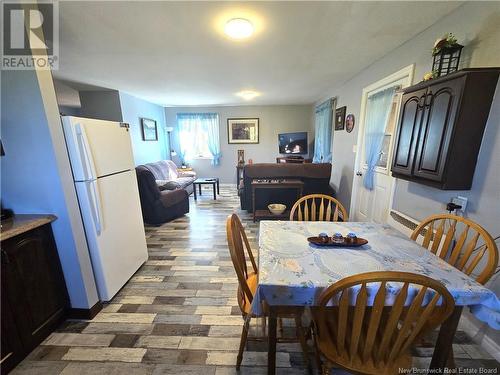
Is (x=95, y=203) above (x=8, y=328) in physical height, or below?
above

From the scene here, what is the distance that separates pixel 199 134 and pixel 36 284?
531 centimetres

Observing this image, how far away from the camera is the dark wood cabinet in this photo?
1.23 m

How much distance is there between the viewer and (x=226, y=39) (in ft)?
6.45

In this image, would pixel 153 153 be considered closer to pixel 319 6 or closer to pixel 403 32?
pixel 319 6

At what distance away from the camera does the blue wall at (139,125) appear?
438 cm

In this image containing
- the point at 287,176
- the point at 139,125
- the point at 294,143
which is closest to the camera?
the point at 287,176

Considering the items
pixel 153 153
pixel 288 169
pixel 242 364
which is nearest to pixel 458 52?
pixel 288 169

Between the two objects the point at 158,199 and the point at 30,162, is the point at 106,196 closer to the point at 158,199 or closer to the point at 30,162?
the point at 30,162

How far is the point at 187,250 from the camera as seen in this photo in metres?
2.69

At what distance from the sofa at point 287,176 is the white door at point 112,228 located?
1909 millimetres

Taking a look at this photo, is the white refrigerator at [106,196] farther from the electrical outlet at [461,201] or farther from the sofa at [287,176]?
the electrical outlet at [461,201]

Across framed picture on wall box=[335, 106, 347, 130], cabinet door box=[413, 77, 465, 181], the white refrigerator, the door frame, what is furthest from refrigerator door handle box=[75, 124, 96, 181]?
framed picture on wall box=[335, 106, 347, 130]

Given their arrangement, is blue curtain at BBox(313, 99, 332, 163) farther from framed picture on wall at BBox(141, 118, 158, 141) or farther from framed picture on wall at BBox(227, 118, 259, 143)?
framed picture on wall at BBox(141, 118, 158, 141)

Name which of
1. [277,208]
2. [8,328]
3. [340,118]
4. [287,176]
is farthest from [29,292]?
[340,118]
